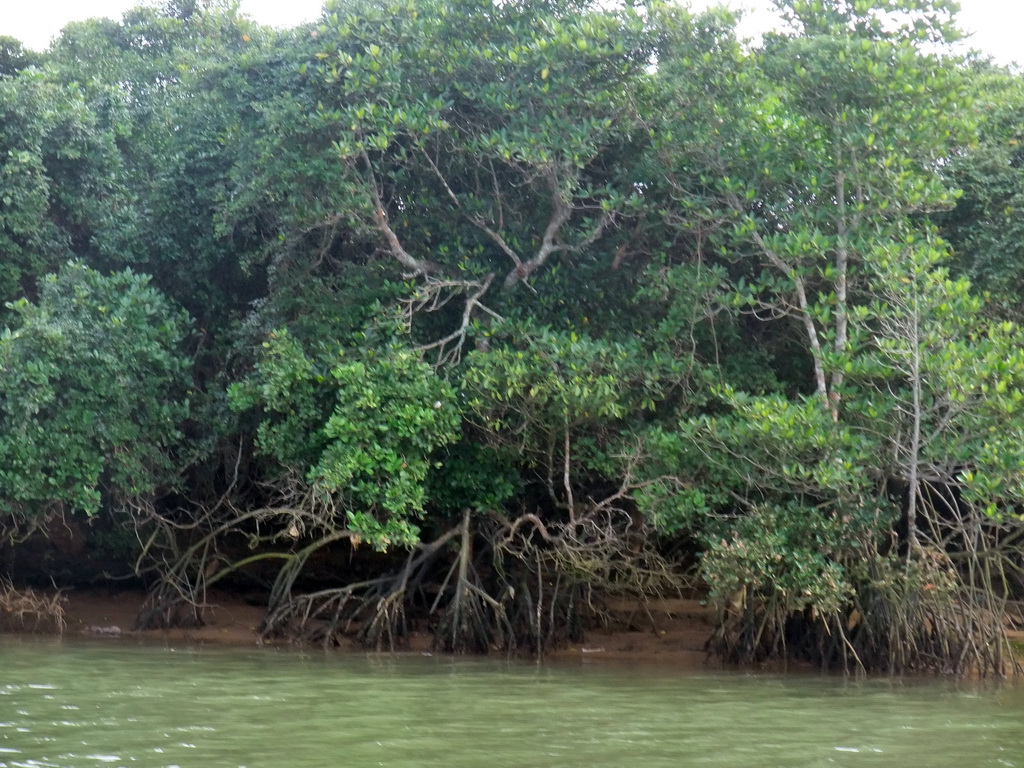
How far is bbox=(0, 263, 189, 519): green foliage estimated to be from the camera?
11.2 metres

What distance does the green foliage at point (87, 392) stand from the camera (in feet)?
36.8

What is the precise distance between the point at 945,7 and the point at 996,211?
2070mm

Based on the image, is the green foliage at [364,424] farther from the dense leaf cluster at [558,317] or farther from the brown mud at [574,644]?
the brown mud at [574,644]

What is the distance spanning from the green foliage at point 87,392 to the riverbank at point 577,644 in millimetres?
1721

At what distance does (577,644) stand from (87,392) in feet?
18.1

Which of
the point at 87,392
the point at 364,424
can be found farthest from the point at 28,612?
the point at 364,424

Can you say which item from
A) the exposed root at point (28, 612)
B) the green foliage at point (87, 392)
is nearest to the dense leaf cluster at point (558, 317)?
the green foliage at point (87, 392)

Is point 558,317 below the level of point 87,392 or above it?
above

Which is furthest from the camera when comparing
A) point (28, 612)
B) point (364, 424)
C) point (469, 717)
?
point (28, 612)

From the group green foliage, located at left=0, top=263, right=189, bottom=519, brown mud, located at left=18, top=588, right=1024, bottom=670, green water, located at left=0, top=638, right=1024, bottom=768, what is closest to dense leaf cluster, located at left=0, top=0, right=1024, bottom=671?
green foliage, located at left=0, top=263, right=189, bottom=519

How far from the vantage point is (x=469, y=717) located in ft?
23.5

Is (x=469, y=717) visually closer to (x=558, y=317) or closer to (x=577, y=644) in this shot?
(x=577, y=644)

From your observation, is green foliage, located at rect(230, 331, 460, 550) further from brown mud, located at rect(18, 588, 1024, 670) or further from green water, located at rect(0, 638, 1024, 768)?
brown mud, located at rect(18, 588, 1024, 670)

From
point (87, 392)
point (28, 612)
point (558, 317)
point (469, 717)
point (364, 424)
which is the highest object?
point (558, 317)
